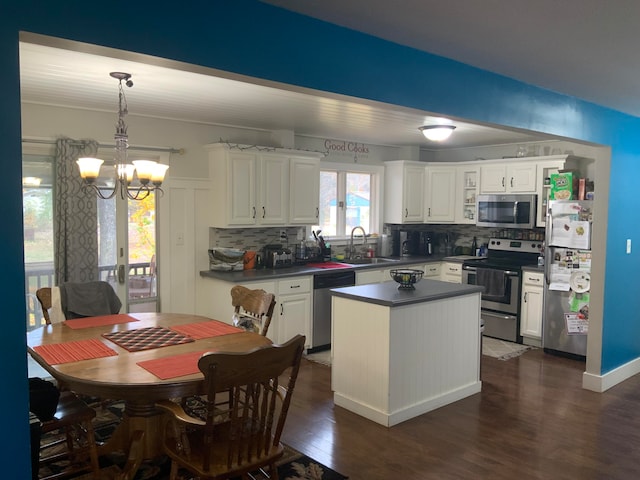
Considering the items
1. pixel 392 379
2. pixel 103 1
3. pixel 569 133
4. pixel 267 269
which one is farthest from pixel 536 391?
pixel 103 1

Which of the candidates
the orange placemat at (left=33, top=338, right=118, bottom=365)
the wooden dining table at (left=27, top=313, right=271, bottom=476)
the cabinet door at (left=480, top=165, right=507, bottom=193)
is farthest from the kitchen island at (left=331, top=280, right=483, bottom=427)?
the cabinet door at (left=480, top=165, right=507, bottom=193)

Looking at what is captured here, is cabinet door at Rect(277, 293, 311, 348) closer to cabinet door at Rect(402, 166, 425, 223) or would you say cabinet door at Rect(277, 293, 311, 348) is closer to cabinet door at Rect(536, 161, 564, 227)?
cabinet door at Rect(402, 166, 425, 223)

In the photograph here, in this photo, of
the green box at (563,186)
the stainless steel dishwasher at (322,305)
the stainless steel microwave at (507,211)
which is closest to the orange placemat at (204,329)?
the stainless steel dishwasher at (322,305)

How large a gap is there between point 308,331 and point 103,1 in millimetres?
4073

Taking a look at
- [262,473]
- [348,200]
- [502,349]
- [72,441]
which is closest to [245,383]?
[262,473]

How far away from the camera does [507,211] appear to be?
612cm

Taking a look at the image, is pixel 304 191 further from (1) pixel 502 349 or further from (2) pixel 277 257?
(1) pixel 502 349

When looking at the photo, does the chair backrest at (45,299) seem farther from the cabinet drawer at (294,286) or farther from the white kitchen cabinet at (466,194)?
the white kitchen cabinet at (466,194)

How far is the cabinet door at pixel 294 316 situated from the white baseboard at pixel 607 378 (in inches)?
99.2

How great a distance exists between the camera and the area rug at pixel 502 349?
17.7ft

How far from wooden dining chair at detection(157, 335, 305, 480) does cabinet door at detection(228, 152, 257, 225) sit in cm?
286

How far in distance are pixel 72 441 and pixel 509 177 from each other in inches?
202

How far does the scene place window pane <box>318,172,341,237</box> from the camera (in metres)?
6.35

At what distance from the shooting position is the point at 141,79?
338 cm
